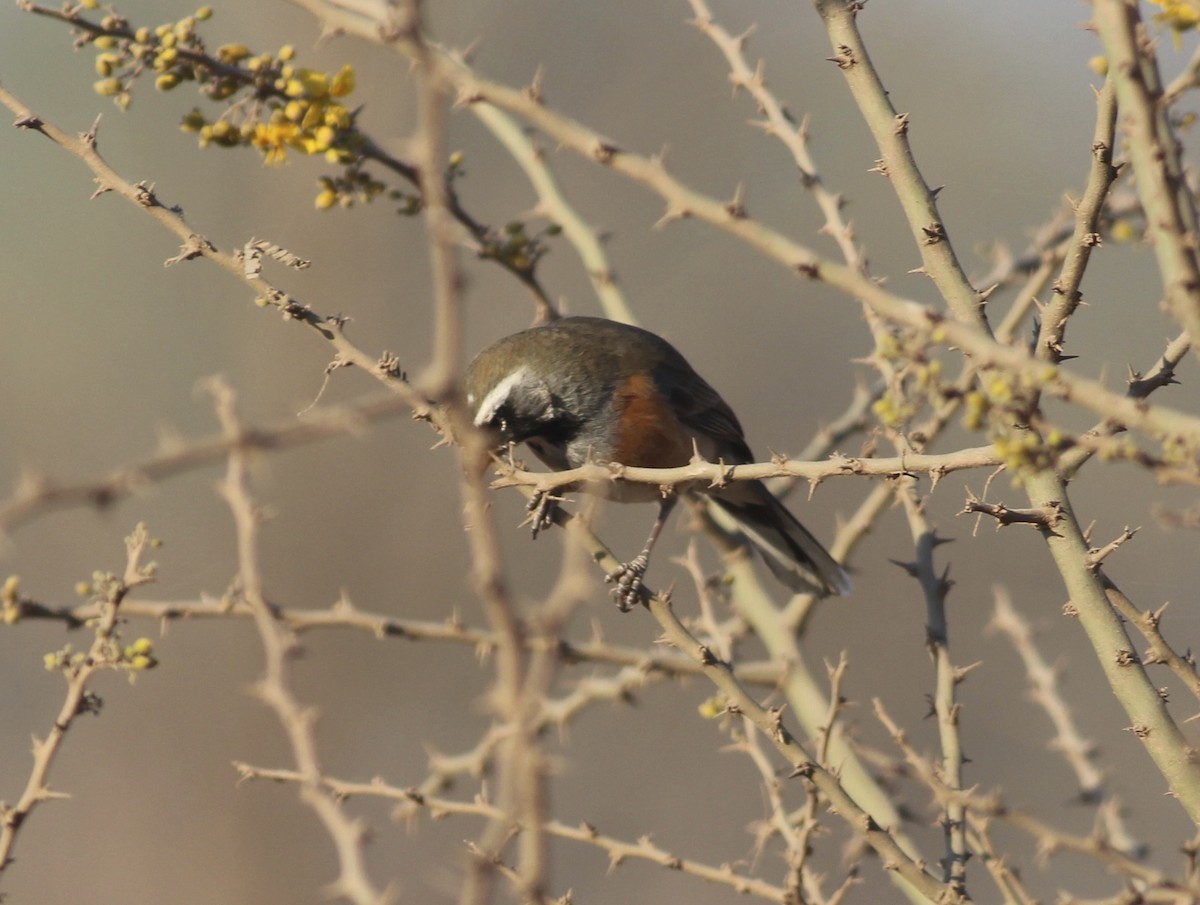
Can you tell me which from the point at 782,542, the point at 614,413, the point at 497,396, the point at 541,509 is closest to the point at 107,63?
the point at 541,509

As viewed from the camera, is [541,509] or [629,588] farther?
[629,588]

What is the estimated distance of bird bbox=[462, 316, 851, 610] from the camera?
5.48 m

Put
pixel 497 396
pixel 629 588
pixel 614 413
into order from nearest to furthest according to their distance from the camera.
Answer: pixel 629 588
pixel 497 396
pixel 614 413

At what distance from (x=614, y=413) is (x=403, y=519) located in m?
6.86

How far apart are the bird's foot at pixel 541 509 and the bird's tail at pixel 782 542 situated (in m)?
1.10

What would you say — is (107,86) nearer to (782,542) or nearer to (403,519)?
(782,542)

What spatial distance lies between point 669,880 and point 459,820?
1.92 meters

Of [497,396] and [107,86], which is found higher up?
[497,396]

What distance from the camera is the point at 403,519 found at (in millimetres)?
12258

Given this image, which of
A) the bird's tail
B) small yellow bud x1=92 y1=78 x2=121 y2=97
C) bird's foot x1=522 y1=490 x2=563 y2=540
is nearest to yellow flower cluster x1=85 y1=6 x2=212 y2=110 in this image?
small yellow bud x1=92 y1=78 x2=121 y2=97

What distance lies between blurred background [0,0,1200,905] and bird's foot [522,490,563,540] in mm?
5760

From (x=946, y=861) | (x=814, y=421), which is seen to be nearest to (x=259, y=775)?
(x=946, y=861)

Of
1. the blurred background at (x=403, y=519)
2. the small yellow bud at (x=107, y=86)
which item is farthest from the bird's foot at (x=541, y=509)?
the blurred background at (x=403, y=519)

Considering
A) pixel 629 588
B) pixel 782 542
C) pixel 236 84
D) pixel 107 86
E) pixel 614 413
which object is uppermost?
pixel 614 413
